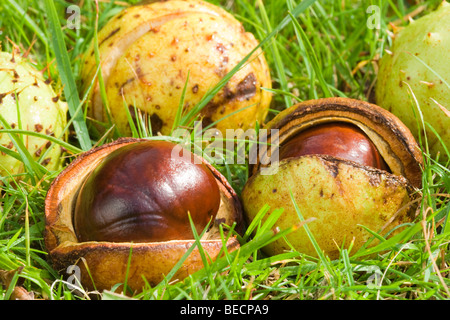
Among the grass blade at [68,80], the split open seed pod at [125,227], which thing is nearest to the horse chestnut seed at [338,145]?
the split open seed pod at [125,227]

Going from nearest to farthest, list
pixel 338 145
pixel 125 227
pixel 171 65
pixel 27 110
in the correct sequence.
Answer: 1. pixel 125 227
2. pixel 338 145
3. pixel 27 110
4. pixel 171 65

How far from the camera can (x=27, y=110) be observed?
1788mm

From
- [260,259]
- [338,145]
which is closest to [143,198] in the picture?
[260,259]

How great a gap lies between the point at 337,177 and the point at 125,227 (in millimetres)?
570

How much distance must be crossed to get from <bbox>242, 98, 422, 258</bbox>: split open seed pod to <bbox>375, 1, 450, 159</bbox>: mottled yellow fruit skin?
0.20 m

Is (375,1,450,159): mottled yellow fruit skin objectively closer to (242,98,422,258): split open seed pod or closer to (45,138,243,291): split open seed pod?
(242,98,422,258): split open seed pod

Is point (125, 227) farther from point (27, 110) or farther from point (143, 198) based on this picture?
point (27, 110)

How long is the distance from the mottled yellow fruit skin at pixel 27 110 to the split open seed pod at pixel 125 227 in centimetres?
31

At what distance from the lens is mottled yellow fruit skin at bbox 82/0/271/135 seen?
1893 millimetres

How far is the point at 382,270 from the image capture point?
151 cm

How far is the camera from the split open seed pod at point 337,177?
1.46 m

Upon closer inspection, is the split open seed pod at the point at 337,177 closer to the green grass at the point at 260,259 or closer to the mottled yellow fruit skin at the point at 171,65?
the green grass at the point at 260,259

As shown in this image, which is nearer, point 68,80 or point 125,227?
point 125,227
